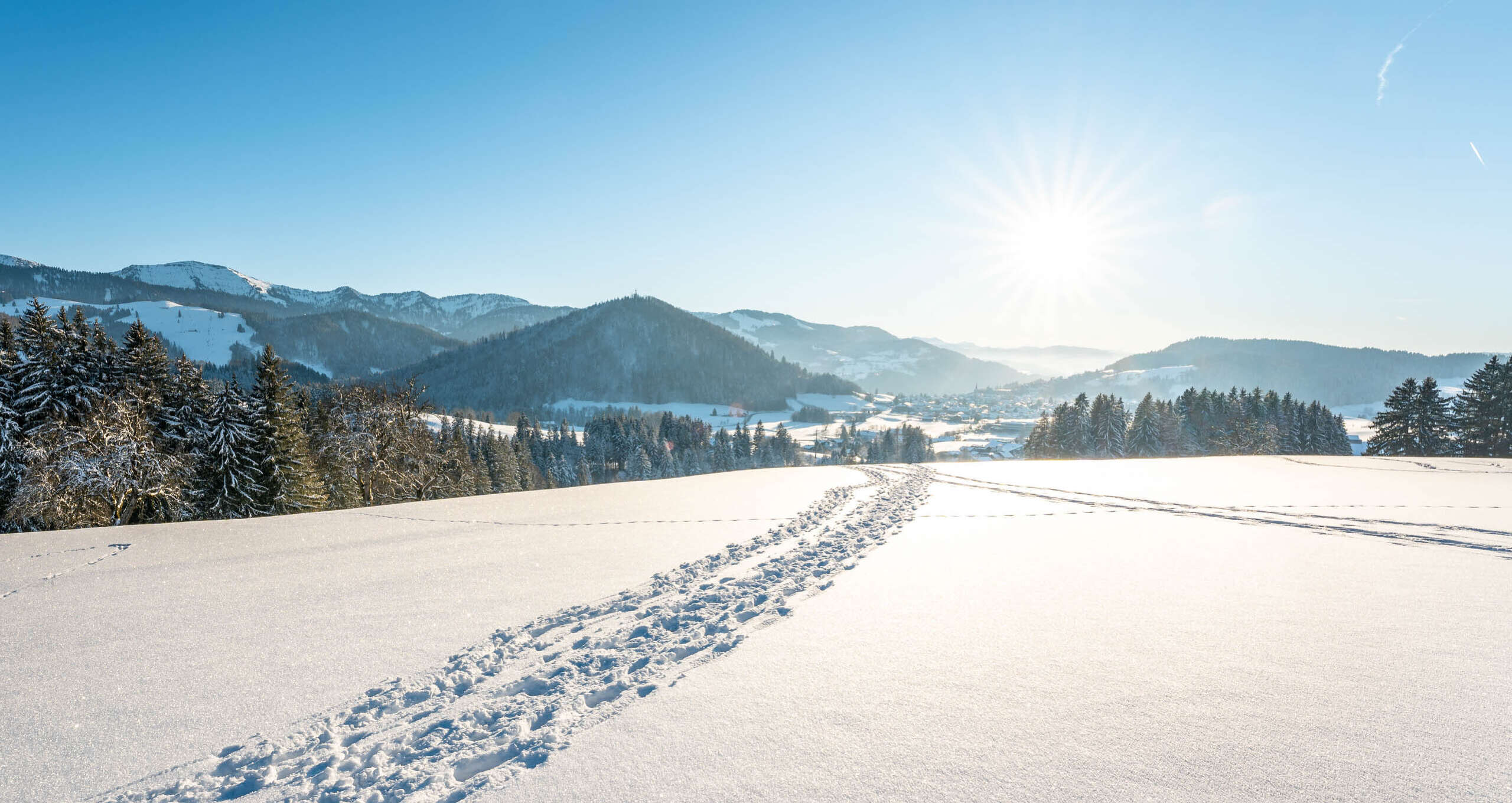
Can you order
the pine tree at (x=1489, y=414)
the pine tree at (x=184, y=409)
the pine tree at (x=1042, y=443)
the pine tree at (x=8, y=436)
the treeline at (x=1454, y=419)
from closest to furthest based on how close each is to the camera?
the pine tree at (x=8, y=436) < the pine tree at (x=184, y=409) < the pine tree at (x=1489, y=414) < the treeline at (x=1454, y=419) < the pine tree at (x=1042, y=443)

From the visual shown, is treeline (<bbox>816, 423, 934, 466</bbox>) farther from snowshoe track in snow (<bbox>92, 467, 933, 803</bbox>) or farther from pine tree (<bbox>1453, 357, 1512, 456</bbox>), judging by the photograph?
snowshoe track in snow (<bbox>92, 467, 933, 803</bbox>)

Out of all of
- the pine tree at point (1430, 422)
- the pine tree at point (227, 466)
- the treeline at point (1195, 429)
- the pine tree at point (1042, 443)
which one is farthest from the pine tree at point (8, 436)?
the pine tree at point (1430, 422)

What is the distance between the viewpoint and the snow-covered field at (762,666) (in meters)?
3.13

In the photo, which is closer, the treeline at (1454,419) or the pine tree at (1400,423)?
the treeline at (1454,419)

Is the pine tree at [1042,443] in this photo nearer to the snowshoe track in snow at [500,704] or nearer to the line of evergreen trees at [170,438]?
the line of evergreen trees at [170,438]

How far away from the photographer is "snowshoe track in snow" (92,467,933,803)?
319 cm

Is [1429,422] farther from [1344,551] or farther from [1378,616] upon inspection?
[1378,616]

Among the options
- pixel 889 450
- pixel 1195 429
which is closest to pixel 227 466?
pixel 1195 429

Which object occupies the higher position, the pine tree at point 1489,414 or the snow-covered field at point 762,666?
the pine tree at point 1489,414

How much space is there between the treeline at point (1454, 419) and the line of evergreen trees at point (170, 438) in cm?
6167

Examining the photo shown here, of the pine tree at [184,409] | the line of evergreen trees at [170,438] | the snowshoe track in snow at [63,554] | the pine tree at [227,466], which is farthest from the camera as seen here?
the pine tree at [227,466]

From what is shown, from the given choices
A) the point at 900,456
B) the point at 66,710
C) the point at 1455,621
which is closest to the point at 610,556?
the point at 66,710

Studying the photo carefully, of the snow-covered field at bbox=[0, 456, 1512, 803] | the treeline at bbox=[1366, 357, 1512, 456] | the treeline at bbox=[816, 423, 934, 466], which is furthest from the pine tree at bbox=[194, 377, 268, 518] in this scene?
the treeline at bbox=[816, 423, 934, 466]

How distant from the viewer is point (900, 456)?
110375 mm
